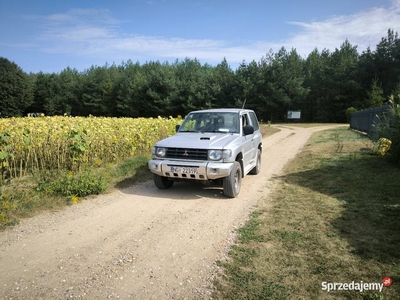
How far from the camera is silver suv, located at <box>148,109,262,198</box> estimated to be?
5.82 m

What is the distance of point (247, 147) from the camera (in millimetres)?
7254

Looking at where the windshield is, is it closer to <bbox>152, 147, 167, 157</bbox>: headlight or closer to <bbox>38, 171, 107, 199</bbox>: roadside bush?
<bbox>152, 147, 167, 157</bbox>: headlight

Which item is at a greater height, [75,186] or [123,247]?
[75,186]

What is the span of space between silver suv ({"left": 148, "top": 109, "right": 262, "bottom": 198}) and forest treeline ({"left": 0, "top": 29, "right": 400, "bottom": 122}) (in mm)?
34371

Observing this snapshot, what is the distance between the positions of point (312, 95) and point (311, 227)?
48.1m

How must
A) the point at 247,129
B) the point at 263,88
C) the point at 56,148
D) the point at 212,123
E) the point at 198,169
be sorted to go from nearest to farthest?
1. the point at 198,169
2. the point at 247,129
3. the point at 212,123
4. the point at 56,148
5. the point at 263,88

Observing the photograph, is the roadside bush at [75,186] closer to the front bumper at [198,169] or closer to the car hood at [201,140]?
the front bumper at [198,169]

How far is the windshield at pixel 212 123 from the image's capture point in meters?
7.05

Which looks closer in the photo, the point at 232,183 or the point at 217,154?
the point at 217,154

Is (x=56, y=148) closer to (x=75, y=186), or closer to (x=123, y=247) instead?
(x=75, y=186)

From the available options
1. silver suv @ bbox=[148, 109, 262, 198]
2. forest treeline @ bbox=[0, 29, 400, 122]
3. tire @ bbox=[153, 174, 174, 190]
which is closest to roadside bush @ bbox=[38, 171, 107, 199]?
tire @ bbox=[153, 174, 174, 190]
